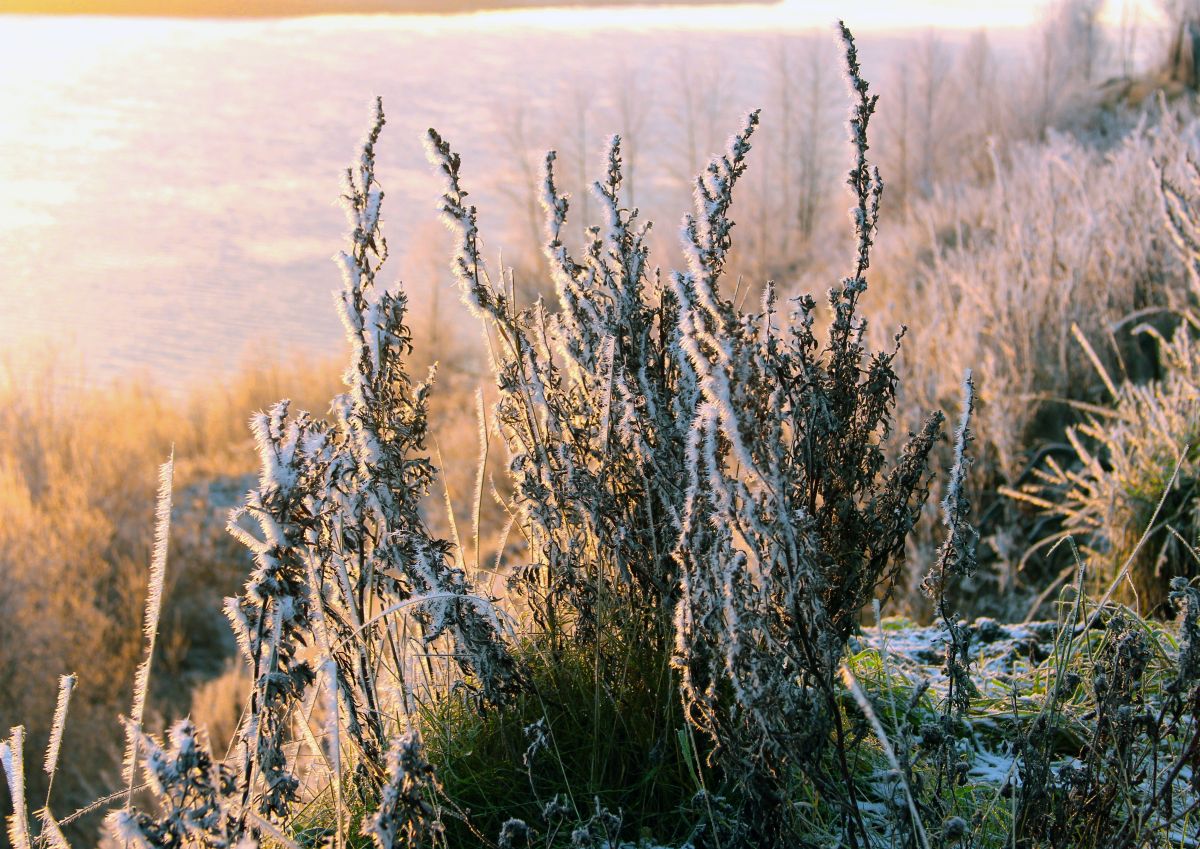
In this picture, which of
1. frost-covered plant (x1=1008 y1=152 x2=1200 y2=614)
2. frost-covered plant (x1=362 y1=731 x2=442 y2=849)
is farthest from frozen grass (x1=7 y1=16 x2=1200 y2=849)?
frost-covered plant (x1=1008 y1=152 x2=1200 y2=614)

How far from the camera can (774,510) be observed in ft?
4.86

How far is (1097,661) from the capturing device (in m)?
1.84

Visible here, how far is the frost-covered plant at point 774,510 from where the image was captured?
58.5 inches

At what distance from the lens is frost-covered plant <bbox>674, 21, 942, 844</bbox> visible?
4.88 feet

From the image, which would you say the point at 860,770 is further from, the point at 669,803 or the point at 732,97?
the point at 732,97

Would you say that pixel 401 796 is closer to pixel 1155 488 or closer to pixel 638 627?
pixel 638 627

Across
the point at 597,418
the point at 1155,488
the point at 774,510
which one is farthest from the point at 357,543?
the point at 1155,488

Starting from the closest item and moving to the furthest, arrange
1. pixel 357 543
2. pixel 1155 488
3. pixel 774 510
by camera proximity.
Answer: pixel 774 510 < pixel 357 543 < pixel 1155 488

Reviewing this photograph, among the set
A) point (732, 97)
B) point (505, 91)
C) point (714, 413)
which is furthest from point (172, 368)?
point (714, 413)

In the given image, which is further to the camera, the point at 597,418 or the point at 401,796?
the point at 597,418

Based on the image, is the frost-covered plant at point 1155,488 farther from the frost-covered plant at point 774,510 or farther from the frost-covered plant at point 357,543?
the frost-covered plant at point 357,543

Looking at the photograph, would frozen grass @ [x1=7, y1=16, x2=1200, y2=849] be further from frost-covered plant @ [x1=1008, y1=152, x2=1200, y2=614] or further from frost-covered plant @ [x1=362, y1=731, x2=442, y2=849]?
frost-covered plant @ [x1=1008, y1=152, x2=1200, y2=614]

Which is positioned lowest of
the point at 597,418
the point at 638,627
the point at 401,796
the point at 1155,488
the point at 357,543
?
the point at 1155,488

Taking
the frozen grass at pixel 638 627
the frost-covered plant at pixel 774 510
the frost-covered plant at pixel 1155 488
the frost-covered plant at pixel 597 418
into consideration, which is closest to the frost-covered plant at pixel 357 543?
the frozen grass at pixel 638 627
